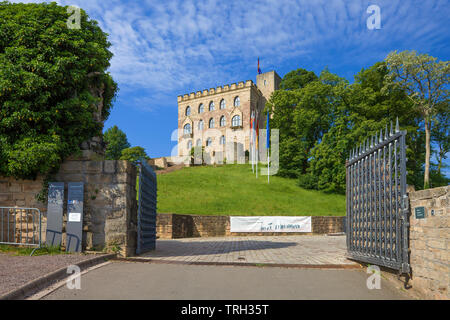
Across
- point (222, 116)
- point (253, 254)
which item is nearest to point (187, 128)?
point (222, 116)

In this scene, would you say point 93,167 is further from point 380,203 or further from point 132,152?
point 132,152

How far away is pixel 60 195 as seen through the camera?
8.32 meters

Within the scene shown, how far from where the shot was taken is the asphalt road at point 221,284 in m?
4.79

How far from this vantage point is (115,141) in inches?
2591

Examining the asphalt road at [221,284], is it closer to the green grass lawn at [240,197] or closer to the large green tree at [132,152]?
the green grass lawn at [240,197]

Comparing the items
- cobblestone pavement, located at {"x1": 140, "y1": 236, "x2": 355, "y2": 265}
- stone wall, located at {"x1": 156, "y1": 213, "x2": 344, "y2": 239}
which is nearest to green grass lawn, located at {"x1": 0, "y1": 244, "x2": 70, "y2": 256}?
cobblestone pavement, located at {"x1": 140, "y1": 236, "x2": 355, "y2": 265}

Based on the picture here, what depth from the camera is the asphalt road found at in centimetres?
479

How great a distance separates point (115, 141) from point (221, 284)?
64382mm

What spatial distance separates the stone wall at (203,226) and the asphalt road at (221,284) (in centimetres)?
1077

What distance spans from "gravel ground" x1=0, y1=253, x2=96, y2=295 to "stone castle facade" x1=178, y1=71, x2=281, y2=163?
49.6 m

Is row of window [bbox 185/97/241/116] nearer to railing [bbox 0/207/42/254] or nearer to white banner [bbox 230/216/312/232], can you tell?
white banner [bbox 230/216/312/232]
